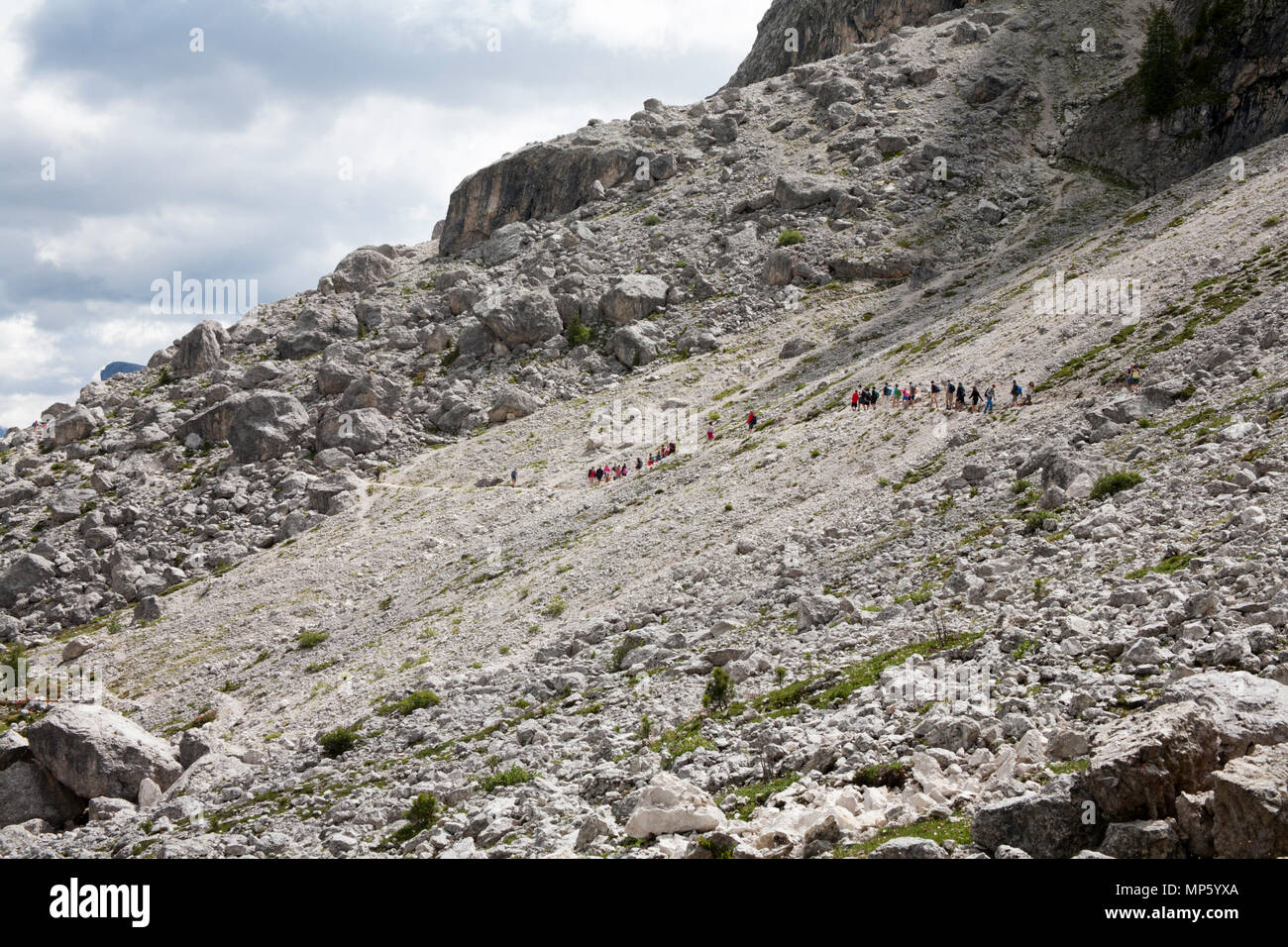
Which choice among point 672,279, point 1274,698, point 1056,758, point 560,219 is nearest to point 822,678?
point 1056,758

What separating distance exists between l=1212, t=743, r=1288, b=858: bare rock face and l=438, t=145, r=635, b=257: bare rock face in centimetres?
9946

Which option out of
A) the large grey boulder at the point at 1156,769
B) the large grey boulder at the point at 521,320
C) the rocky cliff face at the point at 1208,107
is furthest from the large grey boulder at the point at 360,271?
the large grey boulder at the point at 1156,769

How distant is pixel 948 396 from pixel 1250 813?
32.8 m

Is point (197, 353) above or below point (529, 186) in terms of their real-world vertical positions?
below

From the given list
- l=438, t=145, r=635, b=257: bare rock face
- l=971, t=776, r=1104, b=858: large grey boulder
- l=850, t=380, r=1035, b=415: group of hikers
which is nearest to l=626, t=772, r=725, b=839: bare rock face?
l=971, t=776, r=1104, b=858: large grey boulder

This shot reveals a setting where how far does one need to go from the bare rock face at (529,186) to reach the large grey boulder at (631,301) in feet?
81.8

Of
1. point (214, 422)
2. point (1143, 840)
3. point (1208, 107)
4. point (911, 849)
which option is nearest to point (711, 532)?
point (911, 849)

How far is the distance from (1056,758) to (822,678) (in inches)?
287

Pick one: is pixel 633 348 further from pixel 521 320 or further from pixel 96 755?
pixel 96 755

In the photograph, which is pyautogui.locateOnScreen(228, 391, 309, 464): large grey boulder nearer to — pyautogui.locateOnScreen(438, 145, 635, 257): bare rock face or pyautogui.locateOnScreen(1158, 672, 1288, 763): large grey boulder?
pyautogui.locateOnScreen(438, 145, 635, 257): bare rock face

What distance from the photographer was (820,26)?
139 meters
